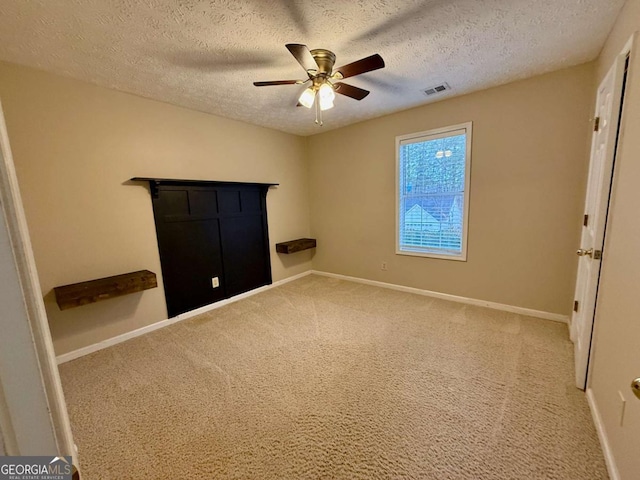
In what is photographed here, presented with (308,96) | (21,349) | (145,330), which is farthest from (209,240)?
(21,349)

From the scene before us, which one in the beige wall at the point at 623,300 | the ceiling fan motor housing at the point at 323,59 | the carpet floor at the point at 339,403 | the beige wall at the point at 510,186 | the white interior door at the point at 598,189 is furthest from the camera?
the beige wall at the point at 510,186

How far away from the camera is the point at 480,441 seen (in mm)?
1469

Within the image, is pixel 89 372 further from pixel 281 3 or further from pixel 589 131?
pixel 589 131

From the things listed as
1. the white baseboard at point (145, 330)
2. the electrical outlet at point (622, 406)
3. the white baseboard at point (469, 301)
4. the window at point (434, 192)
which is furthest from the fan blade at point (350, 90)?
the white baseboard at point (145, 330)

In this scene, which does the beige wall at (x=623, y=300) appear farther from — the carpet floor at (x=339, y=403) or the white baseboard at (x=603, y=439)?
the carpet floor at (x=339, y=403)

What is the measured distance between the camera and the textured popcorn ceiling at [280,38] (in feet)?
5.29

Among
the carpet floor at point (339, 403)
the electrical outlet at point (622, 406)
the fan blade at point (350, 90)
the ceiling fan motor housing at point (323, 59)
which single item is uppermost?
the ceiling fan motor housing at point (323, 59)

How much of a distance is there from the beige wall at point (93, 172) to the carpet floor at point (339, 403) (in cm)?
43

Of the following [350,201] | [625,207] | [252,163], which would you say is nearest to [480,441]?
[625,207]

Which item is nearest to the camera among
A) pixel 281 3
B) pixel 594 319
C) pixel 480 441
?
pixel 480 441

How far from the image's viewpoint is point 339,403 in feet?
5.79

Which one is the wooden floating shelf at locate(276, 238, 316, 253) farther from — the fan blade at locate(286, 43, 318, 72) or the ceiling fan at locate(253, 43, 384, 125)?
the fan blade at locate(286, 43, 318, 72)

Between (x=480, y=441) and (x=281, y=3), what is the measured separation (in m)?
2.77

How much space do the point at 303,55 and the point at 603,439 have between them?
2.78m
